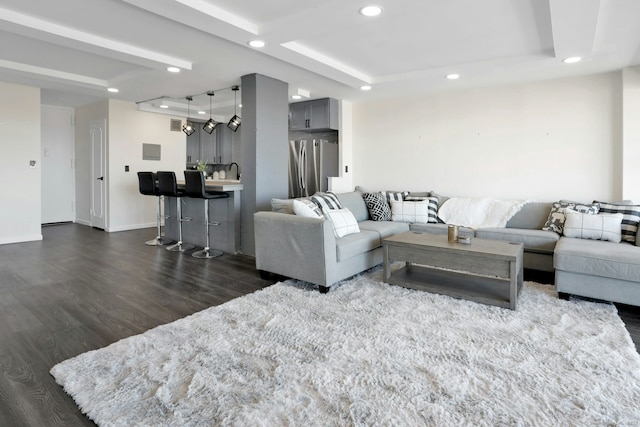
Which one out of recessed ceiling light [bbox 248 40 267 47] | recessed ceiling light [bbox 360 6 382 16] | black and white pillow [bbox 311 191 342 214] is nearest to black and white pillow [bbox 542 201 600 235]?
black and white pillow [bbox 311 191 342 214]

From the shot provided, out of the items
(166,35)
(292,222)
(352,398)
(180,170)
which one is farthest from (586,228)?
(180,170)

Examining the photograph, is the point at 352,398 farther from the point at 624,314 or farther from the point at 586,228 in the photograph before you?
the point at 586,228

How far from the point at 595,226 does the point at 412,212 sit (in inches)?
73.9

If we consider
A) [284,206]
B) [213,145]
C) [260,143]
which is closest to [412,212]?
[284,206]

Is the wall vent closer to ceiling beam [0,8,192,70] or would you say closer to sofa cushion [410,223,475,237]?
ceiling beam [0,8,192,70]

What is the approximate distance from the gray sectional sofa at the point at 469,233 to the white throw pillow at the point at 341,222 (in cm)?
8

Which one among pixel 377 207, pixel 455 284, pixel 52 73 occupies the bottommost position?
pixel 455 284

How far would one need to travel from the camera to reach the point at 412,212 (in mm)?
4727

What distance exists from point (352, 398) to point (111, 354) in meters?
1.41

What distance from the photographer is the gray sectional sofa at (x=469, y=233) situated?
287cm

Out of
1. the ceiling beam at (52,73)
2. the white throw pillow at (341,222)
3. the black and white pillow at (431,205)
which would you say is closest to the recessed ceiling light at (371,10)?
the white throw pillow at (341,222)

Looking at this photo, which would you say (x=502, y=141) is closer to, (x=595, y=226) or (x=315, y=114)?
(x=595, y=226)

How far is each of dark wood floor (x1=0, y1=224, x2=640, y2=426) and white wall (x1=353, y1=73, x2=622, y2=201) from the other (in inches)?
54.2

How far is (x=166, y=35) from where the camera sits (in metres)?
3.25
